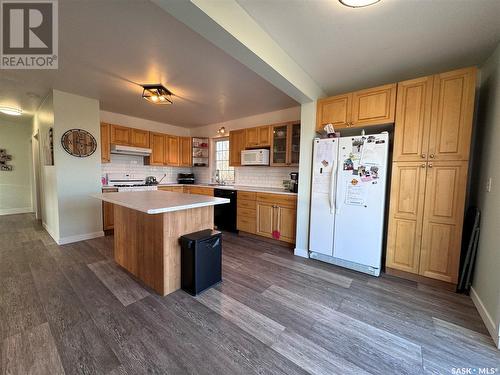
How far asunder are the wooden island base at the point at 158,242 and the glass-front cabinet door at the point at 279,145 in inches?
79.0

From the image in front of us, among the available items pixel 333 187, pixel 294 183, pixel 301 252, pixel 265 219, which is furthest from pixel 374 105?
pixel 265 219

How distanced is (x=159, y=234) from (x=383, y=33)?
9.10 feet

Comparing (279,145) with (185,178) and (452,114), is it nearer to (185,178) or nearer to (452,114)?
(452,114)

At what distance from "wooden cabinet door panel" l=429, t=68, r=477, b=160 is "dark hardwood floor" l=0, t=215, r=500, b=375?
152 cm

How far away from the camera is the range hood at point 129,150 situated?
416 centimetres

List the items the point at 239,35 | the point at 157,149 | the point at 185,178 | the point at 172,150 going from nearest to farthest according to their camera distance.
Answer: the point at 239,35
the point at 157,149
the point at 172,150
the point at 185,178

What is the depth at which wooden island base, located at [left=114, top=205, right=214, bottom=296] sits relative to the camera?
2.05 meters

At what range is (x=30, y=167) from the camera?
5668mm

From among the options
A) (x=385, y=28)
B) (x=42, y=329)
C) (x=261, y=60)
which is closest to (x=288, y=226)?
(x=261, y=60)

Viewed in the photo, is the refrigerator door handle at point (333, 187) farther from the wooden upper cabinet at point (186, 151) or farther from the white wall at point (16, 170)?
the white wall at point (16, 170)

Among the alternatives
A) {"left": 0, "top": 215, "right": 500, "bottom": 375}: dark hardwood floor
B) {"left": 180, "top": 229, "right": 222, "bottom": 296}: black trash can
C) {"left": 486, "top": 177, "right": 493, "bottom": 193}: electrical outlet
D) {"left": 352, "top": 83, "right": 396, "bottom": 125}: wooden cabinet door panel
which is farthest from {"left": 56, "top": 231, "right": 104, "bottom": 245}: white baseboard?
{"left": 486, "top": 177, "right": 493, "bottom": 193}: electrical outlet

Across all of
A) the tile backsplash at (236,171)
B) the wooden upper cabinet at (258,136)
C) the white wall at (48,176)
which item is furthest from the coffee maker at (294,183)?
the white wall at (48,176)

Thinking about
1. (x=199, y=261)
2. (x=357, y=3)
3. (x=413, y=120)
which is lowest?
(x=199, y=261)

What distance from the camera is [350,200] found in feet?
Answer: 8.53
